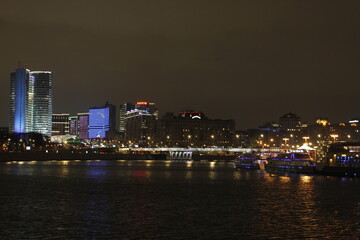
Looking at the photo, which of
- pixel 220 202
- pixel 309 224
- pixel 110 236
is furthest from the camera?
pixel 220 202

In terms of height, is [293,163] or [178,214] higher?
[293,163]

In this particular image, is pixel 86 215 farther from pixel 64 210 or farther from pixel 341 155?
pixel 341 155

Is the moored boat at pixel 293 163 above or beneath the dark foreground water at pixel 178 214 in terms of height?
above

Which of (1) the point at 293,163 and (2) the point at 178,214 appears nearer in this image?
(2) the point at 178,214

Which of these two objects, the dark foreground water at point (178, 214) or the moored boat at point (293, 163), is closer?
the dark foreground water at point (178, 214)

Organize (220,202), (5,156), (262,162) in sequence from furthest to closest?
(5,156), (262,162), (220,202)

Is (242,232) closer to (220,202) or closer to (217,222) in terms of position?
(217,222)

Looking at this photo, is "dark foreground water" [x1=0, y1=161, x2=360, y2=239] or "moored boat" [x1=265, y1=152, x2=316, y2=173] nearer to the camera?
"dark foreground water" [x1=0, y1=161, x2=360, y2=239]

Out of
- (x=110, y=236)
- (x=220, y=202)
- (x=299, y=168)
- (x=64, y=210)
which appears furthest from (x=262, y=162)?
(x=110, y=236)

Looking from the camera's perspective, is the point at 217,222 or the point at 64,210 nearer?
the point at 217,222

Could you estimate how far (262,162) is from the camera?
150m

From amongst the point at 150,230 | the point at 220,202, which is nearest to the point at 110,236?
the point at 150,230

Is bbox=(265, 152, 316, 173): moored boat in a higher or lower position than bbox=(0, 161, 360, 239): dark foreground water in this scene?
higher

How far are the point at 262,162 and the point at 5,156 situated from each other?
2906 inches
